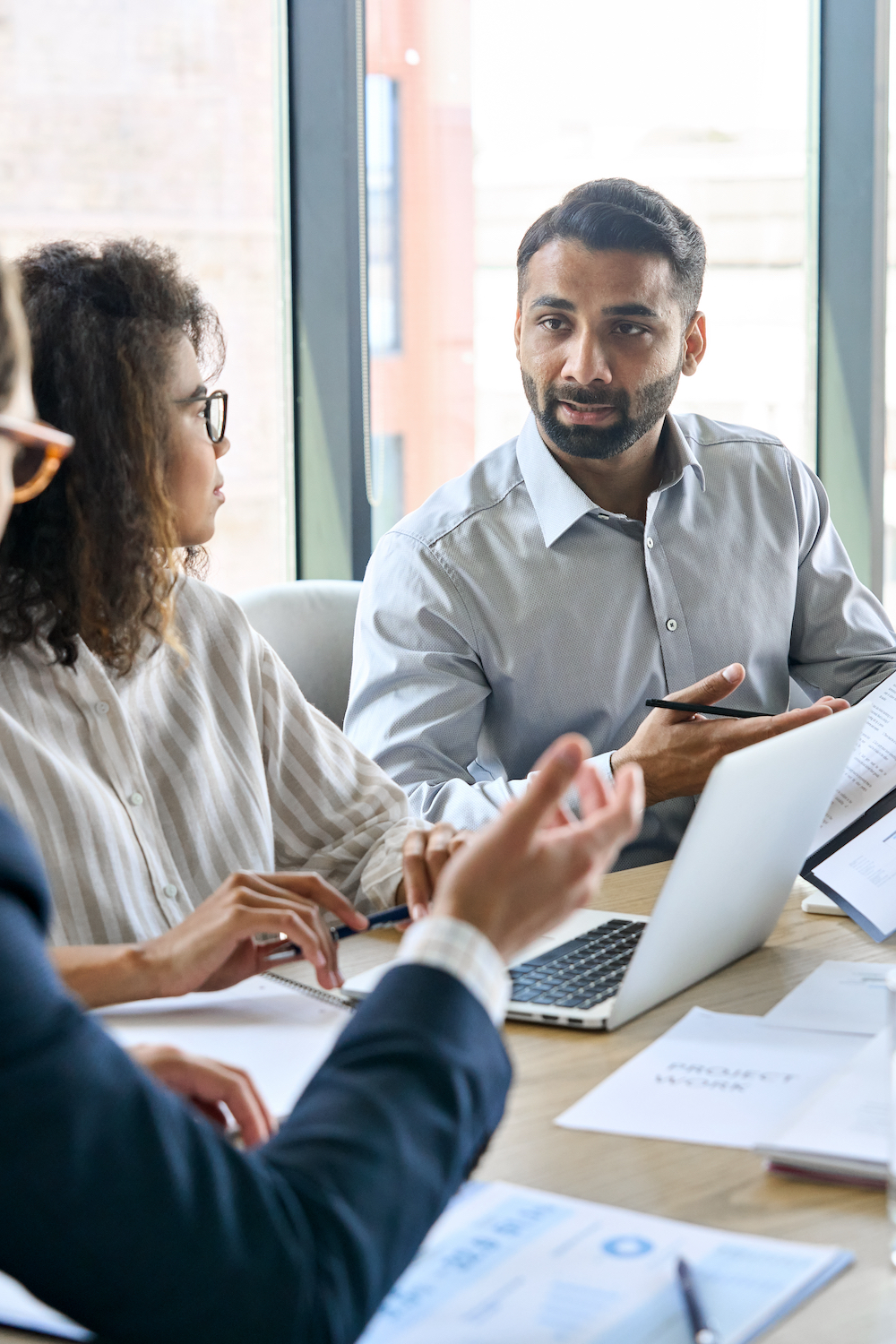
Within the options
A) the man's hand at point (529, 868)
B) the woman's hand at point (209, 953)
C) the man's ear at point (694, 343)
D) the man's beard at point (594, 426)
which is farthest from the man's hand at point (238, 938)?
the man's ear at point (694, 343)

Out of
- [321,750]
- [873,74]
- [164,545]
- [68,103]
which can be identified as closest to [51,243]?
[164,545]

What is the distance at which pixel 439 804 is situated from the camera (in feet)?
5.94

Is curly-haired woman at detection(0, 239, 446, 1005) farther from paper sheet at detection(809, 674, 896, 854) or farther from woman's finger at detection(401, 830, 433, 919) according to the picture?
paper sheet at detection(809, 674, 896, 854)

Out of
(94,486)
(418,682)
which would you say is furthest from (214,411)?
(418,682)

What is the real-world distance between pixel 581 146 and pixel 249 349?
0.90 meters

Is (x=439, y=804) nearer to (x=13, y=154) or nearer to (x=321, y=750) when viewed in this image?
(x=321, y=750)

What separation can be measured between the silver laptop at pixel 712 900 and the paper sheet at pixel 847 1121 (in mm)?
172

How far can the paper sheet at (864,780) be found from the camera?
1451 mm

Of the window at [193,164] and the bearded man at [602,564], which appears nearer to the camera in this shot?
the bearded man at [602,564]

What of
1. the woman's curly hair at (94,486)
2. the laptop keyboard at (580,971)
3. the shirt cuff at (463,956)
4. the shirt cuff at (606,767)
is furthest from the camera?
the shirt cuff at (606,767)

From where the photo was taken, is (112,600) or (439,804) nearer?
(112,600)

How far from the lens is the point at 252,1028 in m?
1.08

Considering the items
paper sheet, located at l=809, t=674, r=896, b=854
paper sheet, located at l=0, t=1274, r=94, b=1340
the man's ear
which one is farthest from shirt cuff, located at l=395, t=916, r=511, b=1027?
the man's ear

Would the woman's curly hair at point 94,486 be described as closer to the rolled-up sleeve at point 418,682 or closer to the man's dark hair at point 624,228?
the rolled-up sleeve at point 418,682
